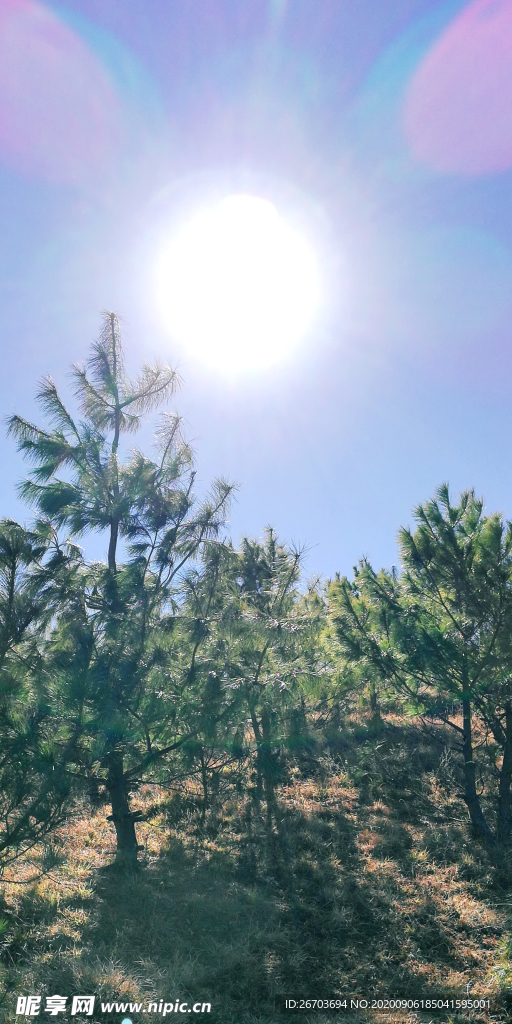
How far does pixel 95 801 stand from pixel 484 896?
6.00 m

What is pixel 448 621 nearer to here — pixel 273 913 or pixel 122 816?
pixel 273 913

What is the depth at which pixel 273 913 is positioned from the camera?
235 inches

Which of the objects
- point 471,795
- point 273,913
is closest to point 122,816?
point 273,913

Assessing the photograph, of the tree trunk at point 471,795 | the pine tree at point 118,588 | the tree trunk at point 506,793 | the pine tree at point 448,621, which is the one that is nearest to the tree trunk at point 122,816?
the pine tree at point 118,588

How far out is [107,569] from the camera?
6.68m

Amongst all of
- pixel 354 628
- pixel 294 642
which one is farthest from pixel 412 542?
pixel 294 642

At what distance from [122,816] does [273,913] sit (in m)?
2.13

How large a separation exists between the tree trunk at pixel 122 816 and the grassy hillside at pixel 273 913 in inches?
7.5

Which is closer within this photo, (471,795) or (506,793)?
(506,793)

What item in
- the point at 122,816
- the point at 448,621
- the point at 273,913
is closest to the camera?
the point at 273,913

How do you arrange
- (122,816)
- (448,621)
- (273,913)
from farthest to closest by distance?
1. (448,621)
2. (122,816)
3. (273,913)

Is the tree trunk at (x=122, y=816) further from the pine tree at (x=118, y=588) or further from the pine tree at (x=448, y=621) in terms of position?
the pine tree at (x=448, y=621)

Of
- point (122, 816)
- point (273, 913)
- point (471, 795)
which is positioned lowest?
point (273, 913)

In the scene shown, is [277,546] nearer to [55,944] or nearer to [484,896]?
[484,896]
